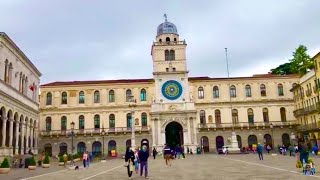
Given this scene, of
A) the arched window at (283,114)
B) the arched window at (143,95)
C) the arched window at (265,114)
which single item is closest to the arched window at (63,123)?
the arched window at (143,95)

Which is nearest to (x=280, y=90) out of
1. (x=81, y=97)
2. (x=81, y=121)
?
(x=81, y=97)

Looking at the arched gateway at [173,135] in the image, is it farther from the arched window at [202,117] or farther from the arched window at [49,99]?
the arched window at [49,99]

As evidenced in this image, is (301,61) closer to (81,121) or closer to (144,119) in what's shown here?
(144,119)

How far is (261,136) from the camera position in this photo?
217 feet

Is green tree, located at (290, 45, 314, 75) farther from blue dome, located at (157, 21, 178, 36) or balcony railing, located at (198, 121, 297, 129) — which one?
blue dome, located at (157, 21, 178, 36)

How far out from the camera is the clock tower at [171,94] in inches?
2534

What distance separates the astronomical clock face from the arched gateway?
5692 mm

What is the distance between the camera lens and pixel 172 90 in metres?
66.4

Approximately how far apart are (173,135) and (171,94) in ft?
30.2

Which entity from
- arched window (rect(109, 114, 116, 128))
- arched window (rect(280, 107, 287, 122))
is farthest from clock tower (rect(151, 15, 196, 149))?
arched window (rect(280, 107, 287, 122))

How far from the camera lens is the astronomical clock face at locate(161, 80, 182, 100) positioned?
217ft

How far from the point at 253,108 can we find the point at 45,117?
39776mm

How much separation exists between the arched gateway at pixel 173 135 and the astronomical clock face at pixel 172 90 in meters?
5.69

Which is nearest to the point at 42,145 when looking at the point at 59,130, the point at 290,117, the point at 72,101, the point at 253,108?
the point at 59,130
